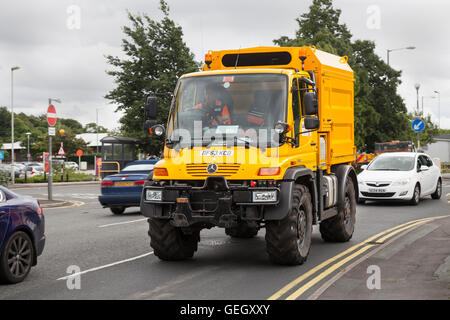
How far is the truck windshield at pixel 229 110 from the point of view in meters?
8.89

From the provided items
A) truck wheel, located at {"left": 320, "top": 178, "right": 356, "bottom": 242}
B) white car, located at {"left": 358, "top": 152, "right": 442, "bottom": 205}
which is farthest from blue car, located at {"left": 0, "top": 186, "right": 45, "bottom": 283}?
white car, located at {"left": 358, "top": 152, "right": 442, "bottom": 205}

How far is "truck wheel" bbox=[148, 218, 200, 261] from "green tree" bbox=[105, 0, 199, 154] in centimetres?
3212

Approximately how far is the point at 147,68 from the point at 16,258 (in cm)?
3628

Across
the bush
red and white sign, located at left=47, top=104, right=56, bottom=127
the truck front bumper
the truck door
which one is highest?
red and white sign, located at left=47, top=104, right=56, bottom=127

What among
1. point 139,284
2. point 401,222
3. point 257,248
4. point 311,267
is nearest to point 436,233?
point 401,222

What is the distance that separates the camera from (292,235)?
858 centimetres

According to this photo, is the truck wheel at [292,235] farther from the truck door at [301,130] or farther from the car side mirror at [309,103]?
the car side mirror at [309,103]

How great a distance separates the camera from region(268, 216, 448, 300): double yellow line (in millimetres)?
7246

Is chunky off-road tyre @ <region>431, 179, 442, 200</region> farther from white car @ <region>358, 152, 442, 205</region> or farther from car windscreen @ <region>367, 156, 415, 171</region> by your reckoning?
car windscreen @ <region>367, 156, 415, 171</region>

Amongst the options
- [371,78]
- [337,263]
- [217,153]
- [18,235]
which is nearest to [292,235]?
[337,263]
